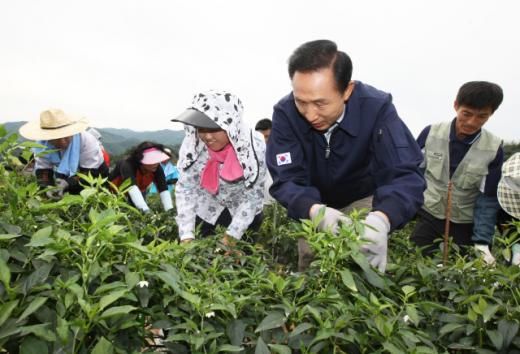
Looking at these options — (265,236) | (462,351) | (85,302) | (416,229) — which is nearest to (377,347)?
(462,351)

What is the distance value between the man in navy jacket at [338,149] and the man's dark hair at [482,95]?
97 centimetres

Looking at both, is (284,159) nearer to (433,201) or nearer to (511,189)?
(511,189)

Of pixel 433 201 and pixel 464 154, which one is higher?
pixel 464 154

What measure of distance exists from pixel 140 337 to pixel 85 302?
216mm

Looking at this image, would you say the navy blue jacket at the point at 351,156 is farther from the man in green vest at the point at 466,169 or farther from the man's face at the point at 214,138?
the man in green vest at the point at 466,169

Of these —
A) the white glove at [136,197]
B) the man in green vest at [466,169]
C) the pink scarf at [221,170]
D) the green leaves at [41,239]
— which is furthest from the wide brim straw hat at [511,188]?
the white glove at [136,197]

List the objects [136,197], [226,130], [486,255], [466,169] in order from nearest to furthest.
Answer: [486,255]
[226,130]
[466,169]
[136,197]

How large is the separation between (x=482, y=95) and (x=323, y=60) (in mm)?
1478

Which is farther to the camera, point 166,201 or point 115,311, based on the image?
point 166,201

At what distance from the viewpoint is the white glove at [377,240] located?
1.54m

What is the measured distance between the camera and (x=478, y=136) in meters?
2.91

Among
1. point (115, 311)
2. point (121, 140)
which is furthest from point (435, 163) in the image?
point (121, 140)

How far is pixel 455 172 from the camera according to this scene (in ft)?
9.67

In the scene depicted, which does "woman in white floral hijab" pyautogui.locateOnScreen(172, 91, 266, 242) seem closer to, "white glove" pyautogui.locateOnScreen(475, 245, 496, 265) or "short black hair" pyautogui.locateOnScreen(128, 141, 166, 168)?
"white glove" pyautogui.locateOnScreen(475, 245, 496, 265)
